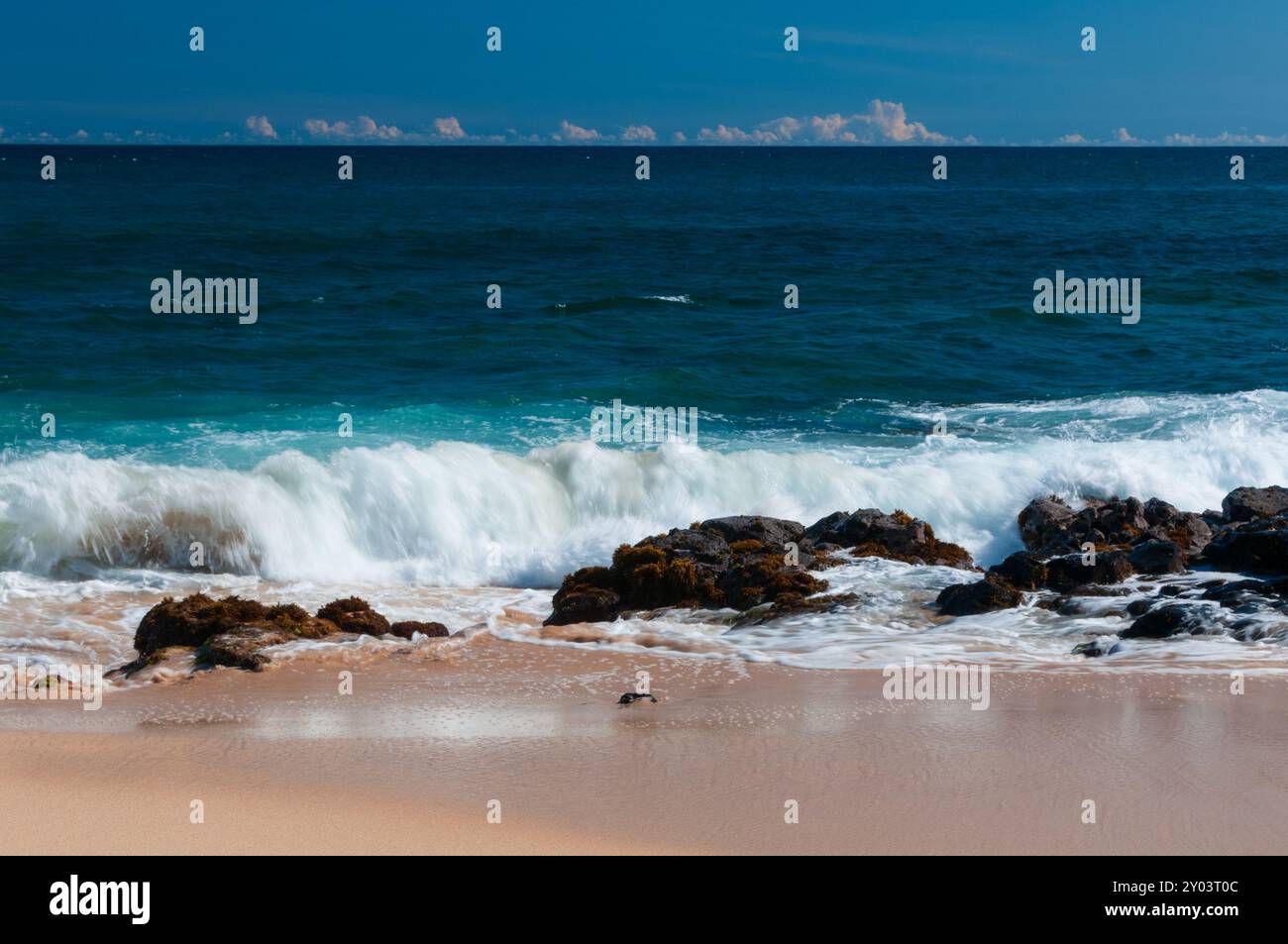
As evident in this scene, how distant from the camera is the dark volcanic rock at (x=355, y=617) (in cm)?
1048

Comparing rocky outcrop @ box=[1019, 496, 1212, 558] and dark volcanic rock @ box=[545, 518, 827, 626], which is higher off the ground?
rocky outcrop @ box=[1019, 496, 1212, 558]

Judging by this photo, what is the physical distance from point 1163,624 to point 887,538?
12.0 feet

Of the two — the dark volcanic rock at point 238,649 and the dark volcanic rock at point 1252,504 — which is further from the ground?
the dark volcanic rock at point 1252,504

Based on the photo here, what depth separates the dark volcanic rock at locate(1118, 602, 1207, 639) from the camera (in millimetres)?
10172

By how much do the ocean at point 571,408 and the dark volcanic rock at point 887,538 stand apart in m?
0.77

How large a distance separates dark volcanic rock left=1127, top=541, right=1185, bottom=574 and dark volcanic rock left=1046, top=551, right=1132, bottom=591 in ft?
1.29

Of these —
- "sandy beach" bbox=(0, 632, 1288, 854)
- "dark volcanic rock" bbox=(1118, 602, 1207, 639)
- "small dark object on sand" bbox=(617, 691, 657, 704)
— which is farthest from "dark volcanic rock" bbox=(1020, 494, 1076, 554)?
"small dark object on sand" bbox=(617, 691, 657, 704)

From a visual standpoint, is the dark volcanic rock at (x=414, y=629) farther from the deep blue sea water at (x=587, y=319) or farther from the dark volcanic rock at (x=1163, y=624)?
the deep blue sea water at (x=587, y=319)

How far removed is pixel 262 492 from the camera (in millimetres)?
14727

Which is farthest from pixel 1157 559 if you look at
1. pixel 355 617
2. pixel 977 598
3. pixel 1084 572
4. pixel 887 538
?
pixel 355 617

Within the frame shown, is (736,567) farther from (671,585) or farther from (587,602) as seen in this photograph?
(587,602)

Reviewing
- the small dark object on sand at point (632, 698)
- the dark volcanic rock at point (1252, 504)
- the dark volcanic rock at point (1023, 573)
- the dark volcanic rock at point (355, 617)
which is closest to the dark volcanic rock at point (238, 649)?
the dark volcanic rock at point (355, 617)

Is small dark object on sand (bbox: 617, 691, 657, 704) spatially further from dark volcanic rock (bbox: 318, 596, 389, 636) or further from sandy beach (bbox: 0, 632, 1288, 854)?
dark volcanic rock (bbox: 318, 596, 389, 636)
